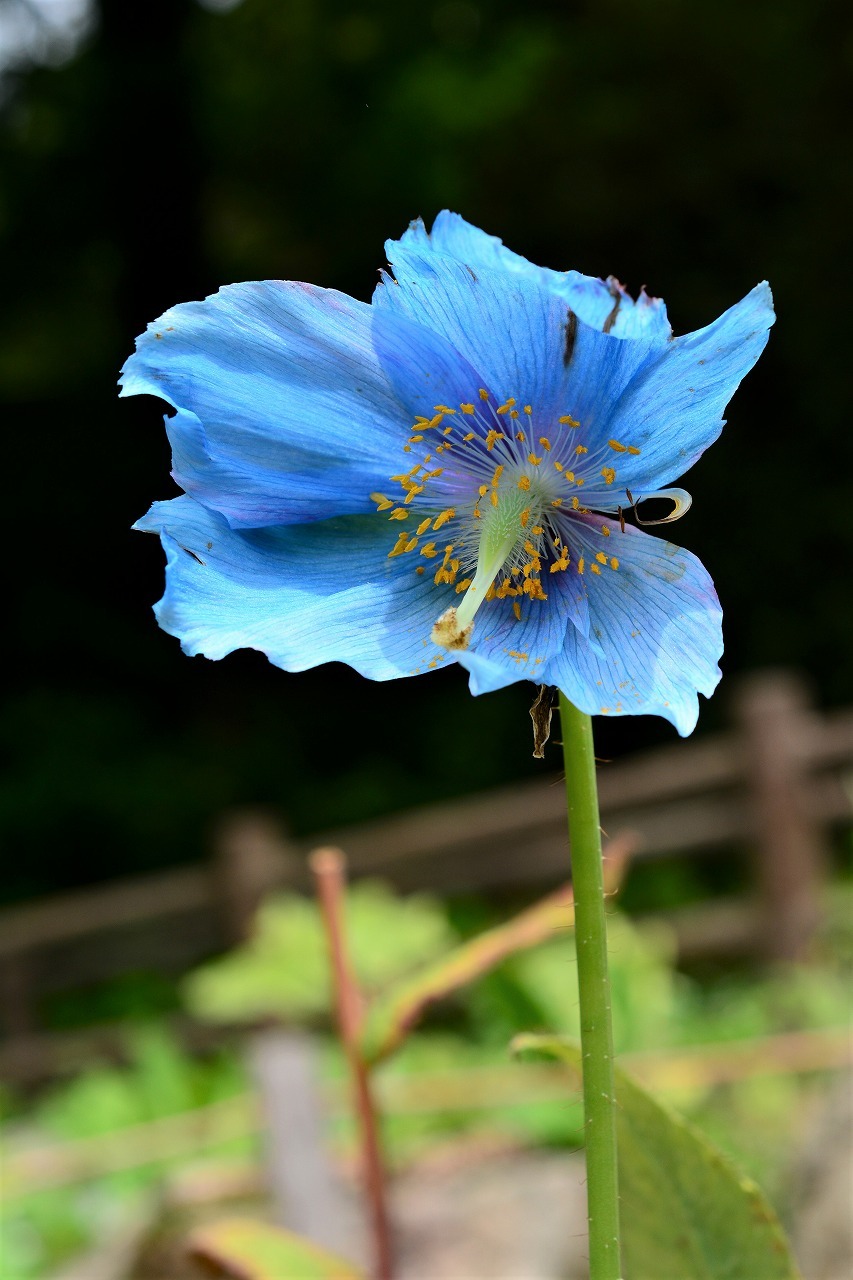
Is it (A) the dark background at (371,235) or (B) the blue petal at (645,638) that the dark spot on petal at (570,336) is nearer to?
(B) the blue petal at (645,638)

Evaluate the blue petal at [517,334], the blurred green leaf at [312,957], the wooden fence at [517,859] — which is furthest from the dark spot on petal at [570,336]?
the wooden fence at [517,859]

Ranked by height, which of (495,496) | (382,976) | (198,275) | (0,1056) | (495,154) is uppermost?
(495,154)

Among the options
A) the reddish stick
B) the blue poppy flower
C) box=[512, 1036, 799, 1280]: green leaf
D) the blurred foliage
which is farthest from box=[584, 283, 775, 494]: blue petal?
the blurred foliage

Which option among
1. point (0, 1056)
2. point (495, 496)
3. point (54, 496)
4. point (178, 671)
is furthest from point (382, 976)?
point (54, 496)

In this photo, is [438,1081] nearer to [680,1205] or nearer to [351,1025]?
[351,1025]

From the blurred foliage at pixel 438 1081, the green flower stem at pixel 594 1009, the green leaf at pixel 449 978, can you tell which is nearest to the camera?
the green flower stem at pixel 594 1009

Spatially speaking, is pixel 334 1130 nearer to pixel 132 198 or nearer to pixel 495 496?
pixel 495 496
